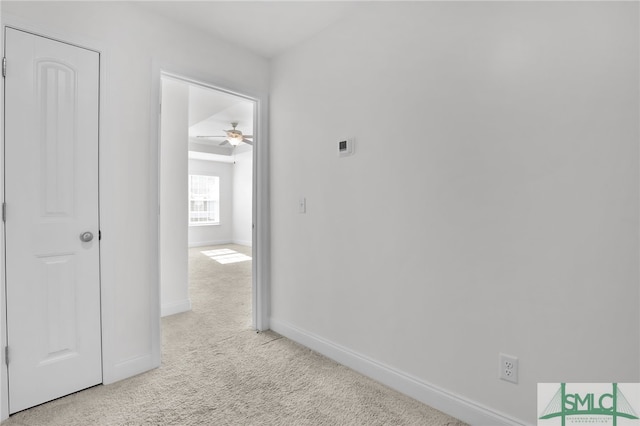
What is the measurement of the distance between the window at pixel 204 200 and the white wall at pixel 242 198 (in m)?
0.50

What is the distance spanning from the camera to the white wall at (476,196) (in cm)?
133

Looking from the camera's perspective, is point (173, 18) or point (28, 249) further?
point (173, 18)

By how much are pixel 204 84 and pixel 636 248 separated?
275 centimetres

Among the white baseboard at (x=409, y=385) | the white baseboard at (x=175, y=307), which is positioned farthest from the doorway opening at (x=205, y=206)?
the white baseboard at (x=409, y=385)

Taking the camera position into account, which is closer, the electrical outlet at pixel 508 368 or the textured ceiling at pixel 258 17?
the electrical outlet at pixel 508 368

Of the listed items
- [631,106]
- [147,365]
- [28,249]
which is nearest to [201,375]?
[147,365]

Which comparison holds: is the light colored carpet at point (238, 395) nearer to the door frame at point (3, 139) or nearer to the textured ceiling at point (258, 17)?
the door frame at point (3, 139)

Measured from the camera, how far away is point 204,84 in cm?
251

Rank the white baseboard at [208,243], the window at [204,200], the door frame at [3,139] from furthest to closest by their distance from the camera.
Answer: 1. the window at [204,200]
2. the white baseboard at [208,243]
3. the door frame at [3,139]

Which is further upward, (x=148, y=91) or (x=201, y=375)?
(x=148, y=91)

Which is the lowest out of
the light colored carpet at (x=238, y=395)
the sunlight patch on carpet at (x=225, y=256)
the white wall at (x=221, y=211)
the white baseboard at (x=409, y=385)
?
the light colored carpet at (x=238, y=395)

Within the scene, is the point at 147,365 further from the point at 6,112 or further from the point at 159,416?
the point at 6,112

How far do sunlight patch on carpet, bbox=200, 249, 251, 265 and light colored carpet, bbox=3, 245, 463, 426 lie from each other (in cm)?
377

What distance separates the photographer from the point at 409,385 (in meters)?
1.95
